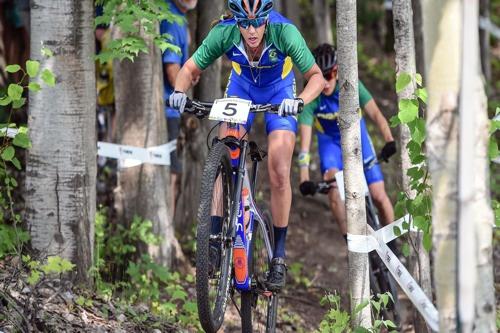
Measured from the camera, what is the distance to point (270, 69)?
258 inches

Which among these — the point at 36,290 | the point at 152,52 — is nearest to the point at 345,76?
the point at 36,290

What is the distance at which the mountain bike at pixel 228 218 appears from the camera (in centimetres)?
555

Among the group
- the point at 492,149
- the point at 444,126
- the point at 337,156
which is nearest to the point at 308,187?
the point at 337,156

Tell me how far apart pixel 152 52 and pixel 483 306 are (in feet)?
15.0

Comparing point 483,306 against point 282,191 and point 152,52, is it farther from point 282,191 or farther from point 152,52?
point 152,52

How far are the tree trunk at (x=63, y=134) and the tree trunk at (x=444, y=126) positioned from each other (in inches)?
123

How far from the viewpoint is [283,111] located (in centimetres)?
577

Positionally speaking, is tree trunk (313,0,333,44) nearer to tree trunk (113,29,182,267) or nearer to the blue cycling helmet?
tree trunk (113,29,182,267)

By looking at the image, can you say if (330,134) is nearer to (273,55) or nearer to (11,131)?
(273,55)

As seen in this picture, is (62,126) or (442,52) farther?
(62,126)

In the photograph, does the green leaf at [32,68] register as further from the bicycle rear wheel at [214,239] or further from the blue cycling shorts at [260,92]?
the blue cycling shorts at [260,92]

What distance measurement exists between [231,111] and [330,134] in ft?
8.67

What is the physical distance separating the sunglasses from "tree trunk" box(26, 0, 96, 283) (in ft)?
3.78

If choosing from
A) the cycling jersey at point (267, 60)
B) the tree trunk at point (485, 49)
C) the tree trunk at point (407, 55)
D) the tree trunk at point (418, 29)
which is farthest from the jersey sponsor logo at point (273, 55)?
the tree trunk at point (485, 49)
